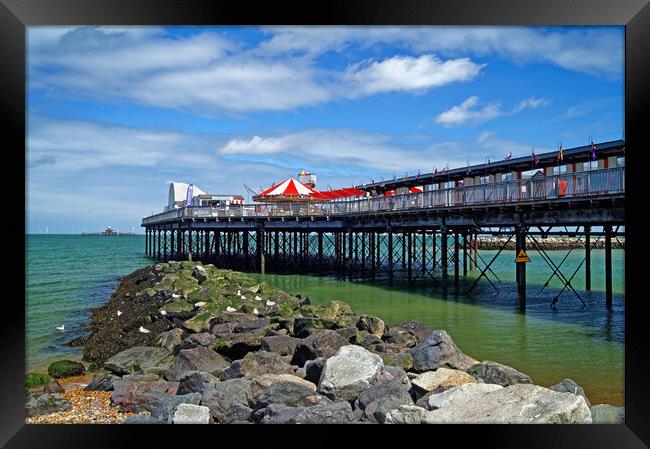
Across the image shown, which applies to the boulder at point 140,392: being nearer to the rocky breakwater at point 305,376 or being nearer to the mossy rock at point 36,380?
the rocky breakwater at point 305,376

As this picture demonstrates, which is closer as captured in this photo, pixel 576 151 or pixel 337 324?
pixel 337 324

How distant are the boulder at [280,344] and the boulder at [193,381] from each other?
218 centimetres

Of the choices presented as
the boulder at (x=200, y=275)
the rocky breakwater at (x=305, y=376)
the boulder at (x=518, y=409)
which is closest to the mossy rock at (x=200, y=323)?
the rocky breakwater at (x=305, y=376)

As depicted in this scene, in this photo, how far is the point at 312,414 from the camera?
6.90 m

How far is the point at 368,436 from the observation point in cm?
653

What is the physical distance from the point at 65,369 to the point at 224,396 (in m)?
5.12

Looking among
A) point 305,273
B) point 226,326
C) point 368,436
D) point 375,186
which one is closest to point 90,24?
point 368,436

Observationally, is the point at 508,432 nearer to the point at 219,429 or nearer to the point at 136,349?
the point at 219,429

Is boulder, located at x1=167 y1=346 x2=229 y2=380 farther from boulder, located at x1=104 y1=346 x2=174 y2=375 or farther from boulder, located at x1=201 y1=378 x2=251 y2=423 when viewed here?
boulder, located at x1=201 y1=378 x2=251 y2=423

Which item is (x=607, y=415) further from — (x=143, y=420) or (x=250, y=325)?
(x=250, y=325)

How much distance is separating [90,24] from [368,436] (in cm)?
582

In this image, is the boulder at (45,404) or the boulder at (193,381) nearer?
the boulder at (45,404)

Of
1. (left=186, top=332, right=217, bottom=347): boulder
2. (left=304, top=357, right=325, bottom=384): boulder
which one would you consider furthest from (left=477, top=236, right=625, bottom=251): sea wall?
(left=304, top=357, right=325, bottom=384): boulder

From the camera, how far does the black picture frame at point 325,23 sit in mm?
6492
